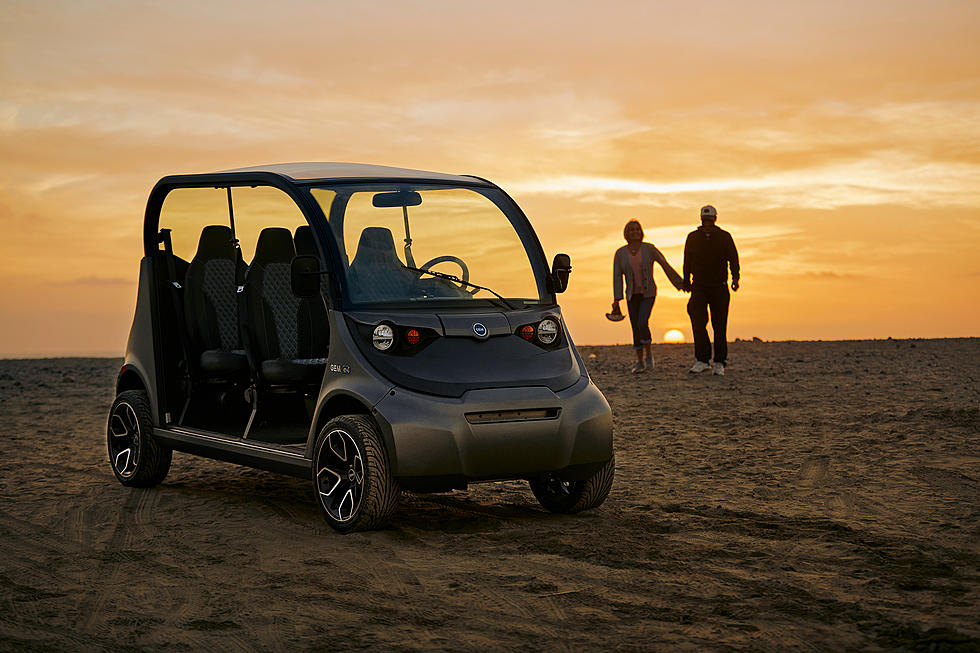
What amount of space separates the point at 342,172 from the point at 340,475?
2.22m

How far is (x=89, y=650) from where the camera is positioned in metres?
5.16

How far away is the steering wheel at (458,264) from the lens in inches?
319

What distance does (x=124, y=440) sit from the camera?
10031 millimetres

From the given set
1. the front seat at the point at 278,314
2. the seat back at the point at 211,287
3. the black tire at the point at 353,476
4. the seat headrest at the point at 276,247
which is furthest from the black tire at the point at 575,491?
the seat back at the point at 211,287

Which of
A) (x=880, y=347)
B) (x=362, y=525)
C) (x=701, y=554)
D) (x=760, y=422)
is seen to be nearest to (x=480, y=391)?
(x=362, y=525)

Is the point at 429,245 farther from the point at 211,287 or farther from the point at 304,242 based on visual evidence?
the point at 211,287

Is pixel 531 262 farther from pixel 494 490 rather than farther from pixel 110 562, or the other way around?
pixel 110 562

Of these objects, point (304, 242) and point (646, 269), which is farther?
point (646, 269)

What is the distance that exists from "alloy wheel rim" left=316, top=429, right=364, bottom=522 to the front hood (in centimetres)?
53

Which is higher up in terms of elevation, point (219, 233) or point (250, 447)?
point (219, 233)

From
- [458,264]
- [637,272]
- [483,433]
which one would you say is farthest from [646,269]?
[483,433]

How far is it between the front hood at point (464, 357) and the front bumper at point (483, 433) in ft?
0.27

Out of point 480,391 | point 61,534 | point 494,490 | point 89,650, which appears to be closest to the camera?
point 89,650

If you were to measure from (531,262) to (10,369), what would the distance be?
22956mm
